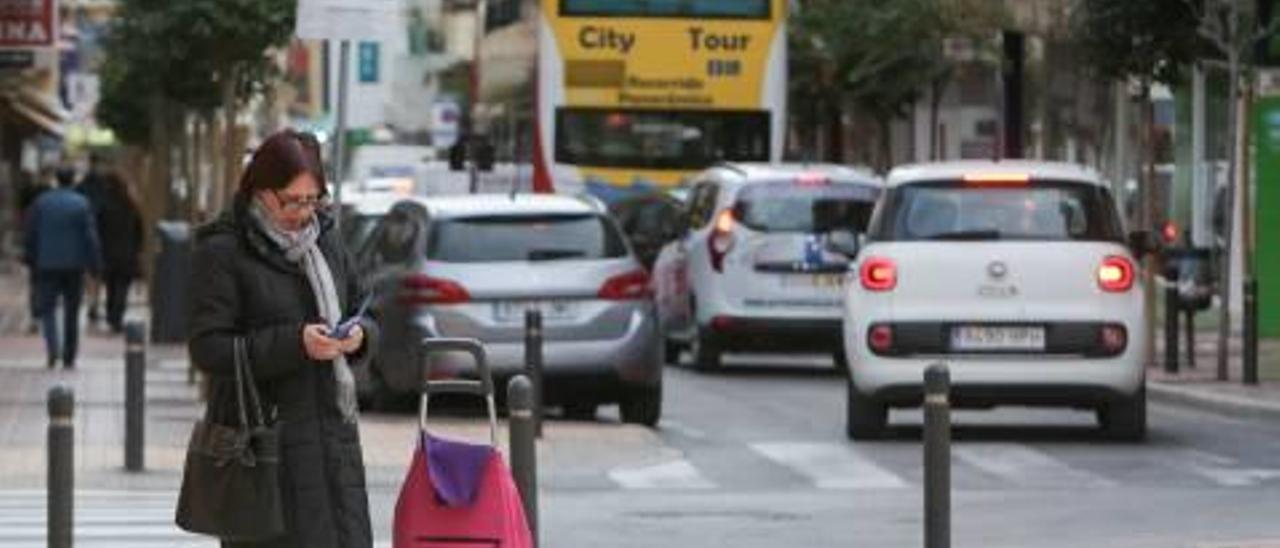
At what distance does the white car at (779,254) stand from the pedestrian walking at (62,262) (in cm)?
553

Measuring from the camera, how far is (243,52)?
30.3 metres

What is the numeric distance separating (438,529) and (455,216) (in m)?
12.3

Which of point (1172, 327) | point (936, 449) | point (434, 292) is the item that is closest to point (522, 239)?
point (434, 292)

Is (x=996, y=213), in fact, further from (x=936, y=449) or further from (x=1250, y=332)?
(x=936, y=449)

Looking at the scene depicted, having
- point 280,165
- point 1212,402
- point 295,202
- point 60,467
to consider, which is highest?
point 280,165

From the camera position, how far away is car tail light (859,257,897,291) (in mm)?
18672

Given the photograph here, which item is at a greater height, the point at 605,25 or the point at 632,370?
the point at 605,25

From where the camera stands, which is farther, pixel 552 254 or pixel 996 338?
pixel 552 254

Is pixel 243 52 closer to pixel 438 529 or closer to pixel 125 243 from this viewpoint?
pixel 125 243

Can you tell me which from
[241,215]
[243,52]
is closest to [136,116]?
[243,52]

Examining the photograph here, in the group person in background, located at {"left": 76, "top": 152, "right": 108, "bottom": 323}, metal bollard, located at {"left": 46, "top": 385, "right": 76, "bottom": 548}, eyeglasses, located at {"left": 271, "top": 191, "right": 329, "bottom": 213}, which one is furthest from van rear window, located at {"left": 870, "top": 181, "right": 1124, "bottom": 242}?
person in background, located at {"left": 76, "top": 152, "right": 108, "bottom": 323}

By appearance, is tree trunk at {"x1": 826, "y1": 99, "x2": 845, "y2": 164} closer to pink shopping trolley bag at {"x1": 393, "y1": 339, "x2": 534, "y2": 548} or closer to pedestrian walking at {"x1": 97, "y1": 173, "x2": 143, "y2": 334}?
pedestrian walking at {"x1": 97, "y1": 173, "x2": 143, "y2": 334}

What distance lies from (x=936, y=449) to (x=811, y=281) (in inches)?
601

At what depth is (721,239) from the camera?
2673cm
